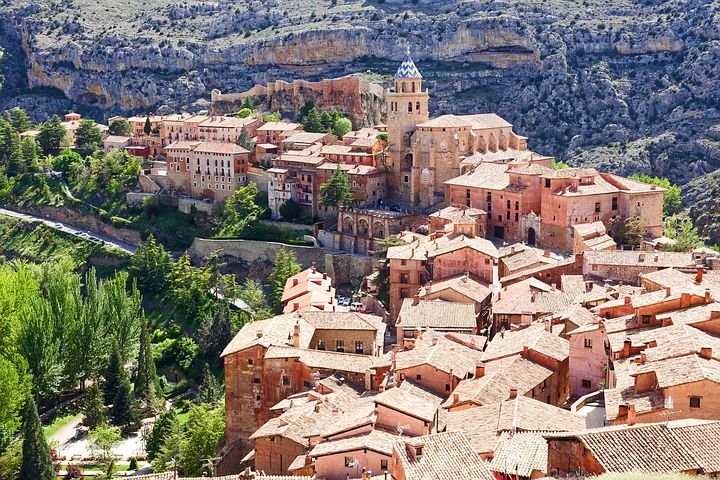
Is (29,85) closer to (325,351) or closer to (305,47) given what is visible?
(305,47)

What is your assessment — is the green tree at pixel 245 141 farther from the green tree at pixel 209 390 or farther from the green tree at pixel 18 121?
the green tree at pixel 18 121

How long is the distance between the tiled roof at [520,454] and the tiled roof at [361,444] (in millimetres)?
3619

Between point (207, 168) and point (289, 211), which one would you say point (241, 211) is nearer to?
point (289, 211)

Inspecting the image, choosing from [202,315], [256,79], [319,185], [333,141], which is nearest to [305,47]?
[256,79]

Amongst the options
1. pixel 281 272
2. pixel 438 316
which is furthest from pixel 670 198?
pixel 438 316

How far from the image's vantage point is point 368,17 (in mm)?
120062

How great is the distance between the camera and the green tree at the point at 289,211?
7469 centimetres

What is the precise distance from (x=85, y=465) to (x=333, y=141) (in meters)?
39.4

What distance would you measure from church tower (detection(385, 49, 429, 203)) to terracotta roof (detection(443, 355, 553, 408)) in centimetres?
3641

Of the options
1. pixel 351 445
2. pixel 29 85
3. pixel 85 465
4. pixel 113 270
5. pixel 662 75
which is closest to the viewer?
pixel 351 445

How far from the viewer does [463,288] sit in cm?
4884

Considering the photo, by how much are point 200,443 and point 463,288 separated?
14658 mm

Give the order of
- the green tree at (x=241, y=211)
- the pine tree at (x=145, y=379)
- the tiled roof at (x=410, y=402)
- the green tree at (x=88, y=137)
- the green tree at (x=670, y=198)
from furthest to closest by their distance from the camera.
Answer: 1. the green tree at (x=88, y=137)
2. the green tree at (x=670, y=198)
3. the green tree at (x=241, y=211)
4. the pine tree at (x=145, y=379)
5. the tiled roof at (x=410, y=402)

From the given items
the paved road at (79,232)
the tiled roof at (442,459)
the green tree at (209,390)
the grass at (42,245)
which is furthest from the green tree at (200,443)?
the paved road at (79,232)
